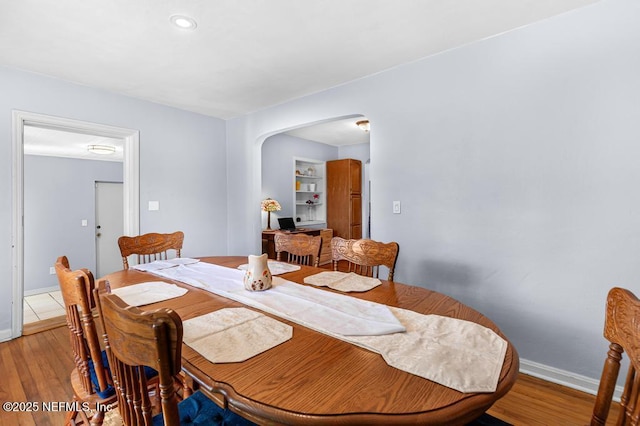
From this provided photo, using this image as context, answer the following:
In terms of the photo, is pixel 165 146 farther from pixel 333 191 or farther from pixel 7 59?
pixel 333 191

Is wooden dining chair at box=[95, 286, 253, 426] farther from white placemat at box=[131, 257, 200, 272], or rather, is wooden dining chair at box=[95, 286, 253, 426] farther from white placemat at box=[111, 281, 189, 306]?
white placemat at box=[131, 257, 200, 272]

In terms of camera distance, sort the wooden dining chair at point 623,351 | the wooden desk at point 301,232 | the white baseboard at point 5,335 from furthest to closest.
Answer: the wooden desk at point 301,232, the white baseboard at point 5,335, the wooden dining chair at point 623,351

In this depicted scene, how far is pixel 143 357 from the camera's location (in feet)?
2.32

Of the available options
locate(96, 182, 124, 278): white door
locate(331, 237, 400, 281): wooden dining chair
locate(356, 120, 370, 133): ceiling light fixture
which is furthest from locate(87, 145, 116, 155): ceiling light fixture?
locate(331, 237, 400, 281): wooden dining chair

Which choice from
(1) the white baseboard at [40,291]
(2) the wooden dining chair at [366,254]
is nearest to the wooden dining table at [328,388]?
(2) the wooden dining chair at [366,254]

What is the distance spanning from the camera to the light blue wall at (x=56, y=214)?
4.82 meters

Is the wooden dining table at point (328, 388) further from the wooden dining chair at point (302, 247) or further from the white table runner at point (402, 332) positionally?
the wooden dining chair at point (302, 247)

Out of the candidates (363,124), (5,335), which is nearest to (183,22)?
(363,124)

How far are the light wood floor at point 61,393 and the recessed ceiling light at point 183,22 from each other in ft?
8.18

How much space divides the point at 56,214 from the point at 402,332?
6.06 meters

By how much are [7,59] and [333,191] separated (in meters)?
4.51

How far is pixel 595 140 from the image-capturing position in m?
1.86

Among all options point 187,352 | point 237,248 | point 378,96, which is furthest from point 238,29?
point 237,248

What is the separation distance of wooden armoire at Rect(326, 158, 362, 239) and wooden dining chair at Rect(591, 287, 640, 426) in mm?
4723
